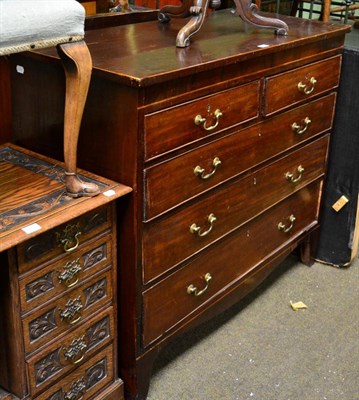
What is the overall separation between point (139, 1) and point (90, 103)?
1165 millimetres

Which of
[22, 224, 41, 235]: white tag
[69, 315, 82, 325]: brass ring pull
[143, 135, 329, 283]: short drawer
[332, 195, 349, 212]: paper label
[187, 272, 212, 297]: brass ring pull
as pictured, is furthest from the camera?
[332, 195, 349, 212]: paper label

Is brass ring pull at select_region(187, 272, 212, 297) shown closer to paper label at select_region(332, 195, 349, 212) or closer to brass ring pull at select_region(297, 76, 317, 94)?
brass ring pull at select_region(297, 76, 317, 94)

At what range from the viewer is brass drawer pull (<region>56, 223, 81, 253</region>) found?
1.63m

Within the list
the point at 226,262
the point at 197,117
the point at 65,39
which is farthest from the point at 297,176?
the point at 65,39

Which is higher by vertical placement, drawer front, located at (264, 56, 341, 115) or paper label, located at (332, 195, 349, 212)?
drawer front, located at (264, 56, 341, 115)

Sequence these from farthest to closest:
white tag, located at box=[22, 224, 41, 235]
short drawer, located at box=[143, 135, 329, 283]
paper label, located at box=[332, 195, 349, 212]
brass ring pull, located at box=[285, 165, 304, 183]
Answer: paper label, located at box=[332, 195, 349, 212] → brass ring pull, located at box=[285, 165, 304, 183] → short drawer, located at box=[143, 135, 329, 283] → white tag, located at box=[22, 224, 41, 235]

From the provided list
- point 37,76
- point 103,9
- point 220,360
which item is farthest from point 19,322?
point 103,9

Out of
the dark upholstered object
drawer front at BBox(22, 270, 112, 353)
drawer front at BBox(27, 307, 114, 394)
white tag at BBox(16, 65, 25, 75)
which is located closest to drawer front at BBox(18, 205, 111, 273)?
drawer front at BBox(22, 270, 112, 353)

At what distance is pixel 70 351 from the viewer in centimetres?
176

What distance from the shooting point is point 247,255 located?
2.35 metres

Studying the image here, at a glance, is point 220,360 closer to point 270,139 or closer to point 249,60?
point 270,139

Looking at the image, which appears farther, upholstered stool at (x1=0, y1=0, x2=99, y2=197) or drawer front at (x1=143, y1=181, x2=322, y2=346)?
drawer front at (x1=143, y1=181, x2=322, y2=346)

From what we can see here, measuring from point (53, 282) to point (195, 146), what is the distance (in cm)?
57

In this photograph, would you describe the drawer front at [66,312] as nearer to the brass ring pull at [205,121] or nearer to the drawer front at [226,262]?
the drawer front at [226,262]
